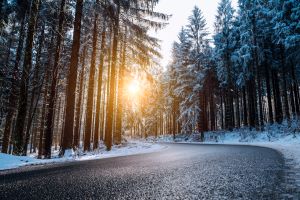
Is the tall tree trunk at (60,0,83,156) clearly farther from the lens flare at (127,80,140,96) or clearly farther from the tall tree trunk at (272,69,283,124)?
the tall tree trunk at (272,69,283,124)

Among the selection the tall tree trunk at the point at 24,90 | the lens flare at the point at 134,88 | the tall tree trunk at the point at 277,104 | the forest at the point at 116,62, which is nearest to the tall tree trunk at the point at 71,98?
the forest at the point at 116,62

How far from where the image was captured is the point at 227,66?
30641 mm

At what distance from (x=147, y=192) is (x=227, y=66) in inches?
Answer: 1198

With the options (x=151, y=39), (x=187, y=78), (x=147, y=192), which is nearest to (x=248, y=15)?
(x=187, y=78)

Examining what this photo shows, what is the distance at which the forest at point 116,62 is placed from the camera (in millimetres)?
11188

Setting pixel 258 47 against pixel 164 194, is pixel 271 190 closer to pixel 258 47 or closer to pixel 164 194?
pixel 164 194

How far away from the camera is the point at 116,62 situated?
15531 mm

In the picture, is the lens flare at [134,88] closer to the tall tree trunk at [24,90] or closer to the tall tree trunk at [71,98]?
the tall tree trunk at [71,98]

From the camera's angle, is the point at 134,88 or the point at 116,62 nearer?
the point at 116,62


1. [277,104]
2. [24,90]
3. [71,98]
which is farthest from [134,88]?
[277,104]

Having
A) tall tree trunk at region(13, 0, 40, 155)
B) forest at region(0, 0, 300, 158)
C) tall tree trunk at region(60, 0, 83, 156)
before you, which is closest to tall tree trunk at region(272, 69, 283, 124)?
forest at region(0, 0, 300, 158)

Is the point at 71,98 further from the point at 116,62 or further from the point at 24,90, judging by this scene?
the point at 116,62

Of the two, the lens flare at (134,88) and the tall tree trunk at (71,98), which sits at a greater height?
the lens flare at (134,88)

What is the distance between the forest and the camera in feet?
36.7
